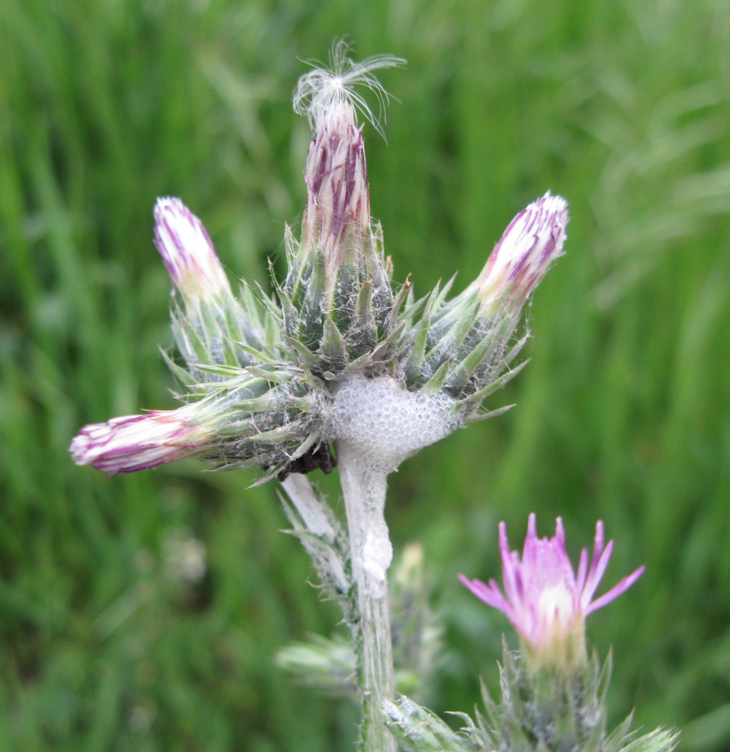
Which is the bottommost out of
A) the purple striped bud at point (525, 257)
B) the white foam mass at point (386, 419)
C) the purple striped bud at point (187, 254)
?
the white foam mass at point (386, 419)

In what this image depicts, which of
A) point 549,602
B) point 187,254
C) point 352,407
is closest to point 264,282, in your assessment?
point 187,254

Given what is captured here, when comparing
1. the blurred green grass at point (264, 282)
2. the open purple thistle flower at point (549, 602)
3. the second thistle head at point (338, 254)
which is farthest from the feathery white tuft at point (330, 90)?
the blurred green grass at point (264, 282)

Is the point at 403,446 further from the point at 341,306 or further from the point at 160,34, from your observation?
the point at 160,34

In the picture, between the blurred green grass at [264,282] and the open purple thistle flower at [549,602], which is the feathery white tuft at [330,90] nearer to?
the open purple thistle flower at [549,602]

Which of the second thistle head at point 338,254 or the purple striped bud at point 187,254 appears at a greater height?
the purple striped bud at point 187,254

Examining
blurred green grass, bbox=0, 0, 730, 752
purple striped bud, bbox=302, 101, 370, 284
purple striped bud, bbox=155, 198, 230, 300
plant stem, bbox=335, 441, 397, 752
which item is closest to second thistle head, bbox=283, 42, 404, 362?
purple striped bud, bbox=302, 101, 370, 284

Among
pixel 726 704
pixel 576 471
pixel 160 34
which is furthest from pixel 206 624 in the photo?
pixel 160 34

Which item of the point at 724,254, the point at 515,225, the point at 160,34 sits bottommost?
the point at 515,225

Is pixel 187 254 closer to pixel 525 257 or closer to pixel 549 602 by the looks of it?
pixel 525 257
